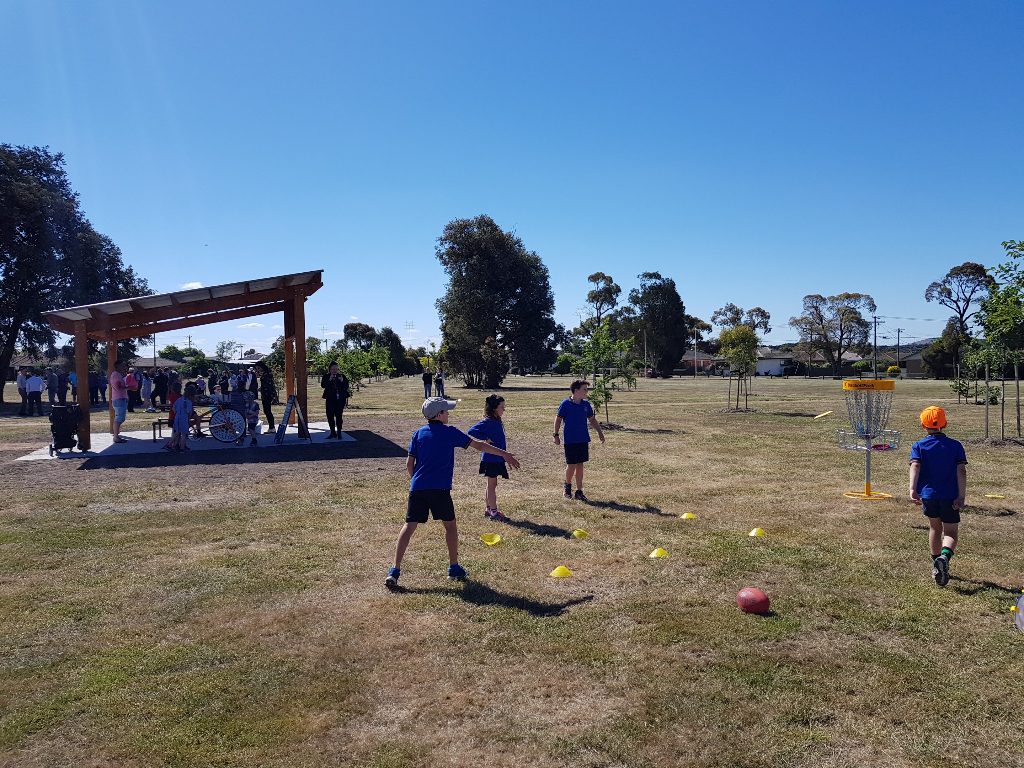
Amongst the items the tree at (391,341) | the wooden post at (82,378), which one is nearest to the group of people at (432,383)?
the wooden post at (82,378)

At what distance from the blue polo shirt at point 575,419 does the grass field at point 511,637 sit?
924 mm

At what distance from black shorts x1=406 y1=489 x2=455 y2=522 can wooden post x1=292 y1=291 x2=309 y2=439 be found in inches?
479

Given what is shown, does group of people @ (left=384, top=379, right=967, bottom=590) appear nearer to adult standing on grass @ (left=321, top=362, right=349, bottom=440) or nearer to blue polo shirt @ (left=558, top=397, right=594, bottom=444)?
blue polo shirt @ (left=558, top=397, right=594, bottom=444)

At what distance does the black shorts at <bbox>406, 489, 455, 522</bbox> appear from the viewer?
6.24 metres

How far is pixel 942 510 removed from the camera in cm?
630

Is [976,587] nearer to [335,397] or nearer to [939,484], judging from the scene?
[939,484]

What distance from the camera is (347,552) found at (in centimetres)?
742

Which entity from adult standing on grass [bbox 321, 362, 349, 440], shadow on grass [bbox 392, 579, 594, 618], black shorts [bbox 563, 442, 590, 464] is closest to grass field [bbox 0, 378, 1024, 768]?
shadow on grass [bbox 392, 579, 594, 618]

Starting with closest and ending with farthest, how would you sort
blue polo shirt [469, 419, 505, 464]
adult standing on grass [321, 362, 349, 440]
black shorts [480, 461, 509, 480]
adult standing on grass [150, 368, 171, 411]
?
blue polo shirt [469, 419, 505, 464] → black shorts [480, 461, 509, 480] → adult standing on grass [321, 362, 349, 440] → adult standing on grass [150, 368, 171, 411]

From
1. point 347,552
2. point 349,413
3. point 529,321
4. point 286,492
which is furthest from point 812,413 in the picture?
point 529,321

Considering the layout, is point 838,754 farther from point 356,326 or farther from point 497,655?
point 356,326

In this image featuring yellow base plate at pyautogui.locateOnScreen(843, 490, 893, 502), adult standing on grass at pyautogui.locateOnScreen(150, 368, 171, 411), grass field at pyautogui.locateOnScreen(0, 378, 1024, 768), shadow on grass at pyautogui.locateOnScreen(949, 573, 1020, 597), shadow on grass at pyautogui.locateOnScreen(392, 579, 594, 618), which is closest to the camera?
grass field at pyautogui.locateOnScreen(0, 378, 1024, 768)

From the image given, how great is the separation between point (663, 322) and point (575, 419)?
248ft

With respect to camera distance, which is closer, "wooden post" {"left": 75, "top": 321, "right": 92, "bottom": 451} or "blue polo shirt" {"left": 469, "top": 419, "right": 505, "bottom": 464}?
"blue polo shirt" {"left": 469, "top": 419, "right": 505, "bottom": 464}
